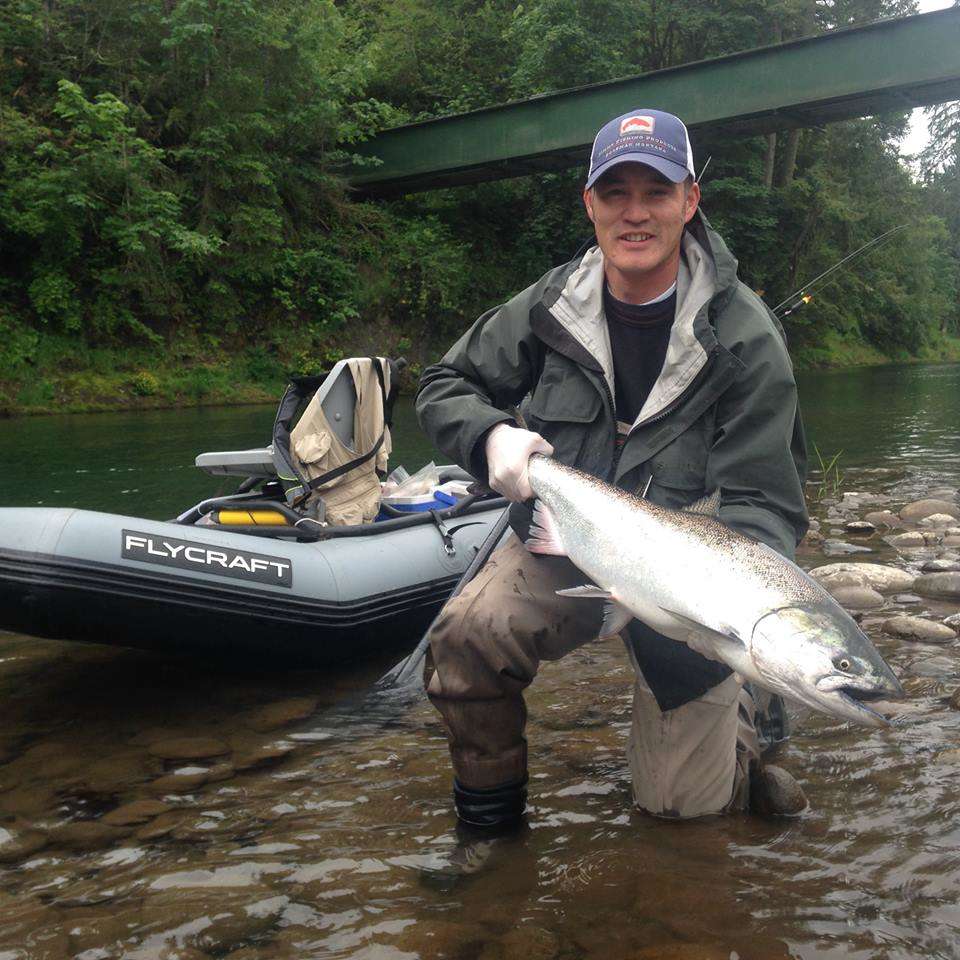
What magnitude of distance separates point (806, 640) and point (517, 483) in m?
1.05

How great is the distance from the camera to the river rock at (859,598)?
565cm

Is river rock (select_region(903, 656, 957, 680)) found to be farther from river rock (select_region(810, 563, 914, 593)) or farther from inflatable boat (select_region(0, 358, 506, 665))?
inflatable boat (select_region(0, 358, 506, 665))

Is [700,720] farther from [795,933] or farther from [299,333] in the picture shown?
[299,333]

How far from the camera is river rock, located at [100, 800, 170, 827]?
331cm

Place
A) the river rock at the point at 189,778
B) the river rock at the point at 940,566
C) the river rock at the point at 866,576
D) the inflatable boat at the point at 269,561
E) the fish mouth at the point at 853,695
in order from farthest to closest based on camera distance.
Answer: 1. the river rock at the point at 940,566
2. the river rock at the point at 866,576
3. the inflatable boat at the point at 269,561
4. the river rock at the point at 189,778
5. the fish mouth at the point at 853,695

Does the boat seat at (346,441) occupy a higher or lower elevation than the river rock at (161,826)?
higher

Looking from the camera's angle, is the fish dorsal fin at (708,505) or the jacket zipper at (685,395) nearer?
the fish dorsal fin at (708,505)

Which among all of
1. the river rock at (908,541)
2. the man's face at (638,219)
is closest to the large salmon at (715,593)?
the man's face at (638,219)

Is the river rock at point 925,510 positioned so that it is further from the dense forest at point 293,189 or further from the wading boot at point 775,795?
the dense forest at point 293,189

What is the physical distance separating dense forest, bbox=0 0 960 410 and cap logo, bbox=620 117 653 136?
34.5 feet

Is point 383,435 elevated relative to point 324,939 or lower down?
elevated

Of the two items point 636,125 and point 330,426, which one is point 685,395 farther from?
point 330,426

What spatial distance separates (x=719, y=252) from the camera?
10.3 feet

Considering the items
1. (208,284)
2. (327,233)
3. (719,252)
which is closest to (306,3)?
(327,233)
